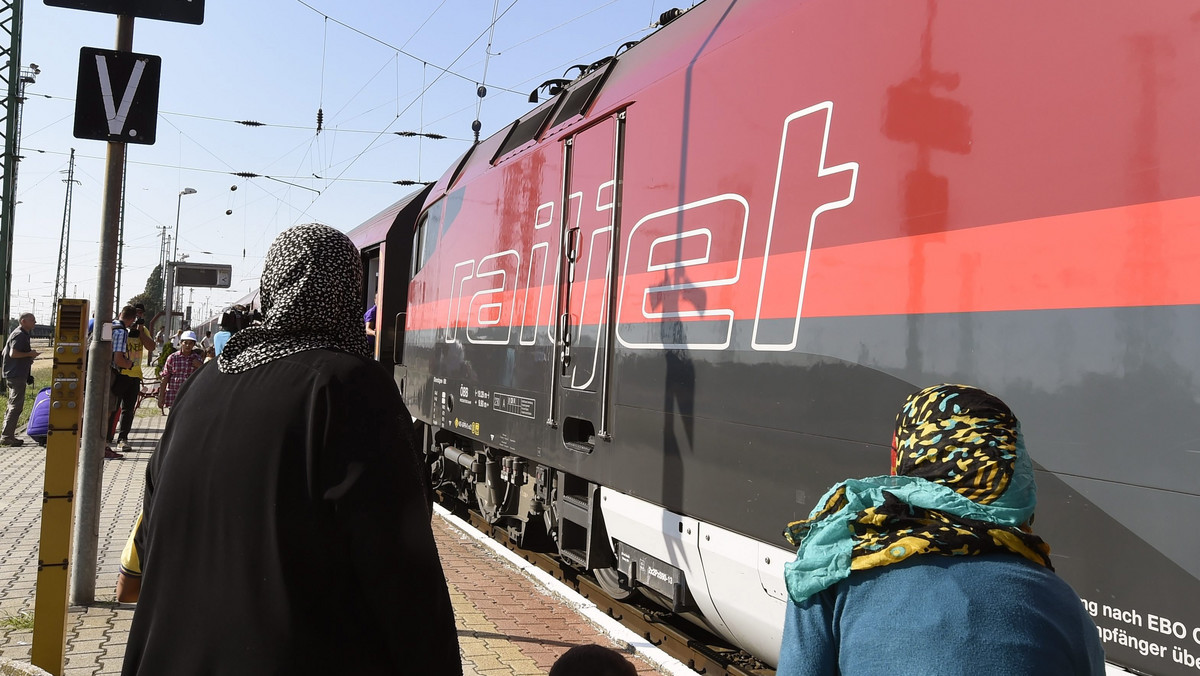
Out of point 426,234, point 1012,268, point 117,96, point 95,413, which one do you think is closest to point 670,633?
point 1012,268

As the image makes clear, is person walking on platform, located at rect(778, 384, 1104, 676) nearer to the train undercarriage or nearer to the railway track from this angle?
the train undercarriage

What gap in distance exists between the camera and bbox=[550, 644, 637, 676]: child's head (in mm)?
1903

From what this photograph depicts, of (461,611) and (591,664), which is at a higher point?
(591,664)

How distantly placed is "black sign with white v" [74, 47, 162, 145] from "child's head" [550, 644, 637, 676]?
4.46 m

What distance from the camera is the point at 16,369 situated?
474 inches

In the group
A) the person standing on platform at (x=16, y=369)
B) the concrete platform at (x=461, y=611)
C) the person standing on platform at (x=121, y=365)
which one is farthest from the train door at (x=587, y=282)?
the person standing on platform at (x=16, y=369)

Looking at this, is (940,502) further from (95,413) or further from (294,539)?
(95,413)

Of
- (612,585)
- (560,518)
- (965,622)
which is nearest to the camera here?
(965,622)

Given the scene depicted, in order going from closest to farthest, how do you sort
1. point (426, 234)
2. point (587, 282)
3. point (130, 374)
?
point (587, 282) < point (426, 234) < point (130, 374)

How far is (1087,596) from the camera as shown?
7.69ft

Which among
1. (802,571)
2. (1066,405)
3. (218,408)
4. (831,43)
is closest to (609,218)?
(831,43)

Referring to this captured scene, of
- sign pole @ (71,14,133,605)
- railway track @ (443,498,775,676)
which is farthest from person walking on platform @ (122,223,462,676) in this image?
sign pole @ (71,14,133,605)

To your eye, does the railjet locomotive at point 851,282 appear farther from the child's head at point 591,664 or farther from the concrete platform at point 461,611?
the child's head at point 591,664

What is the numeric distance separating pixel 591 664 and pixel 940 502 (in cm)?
84
